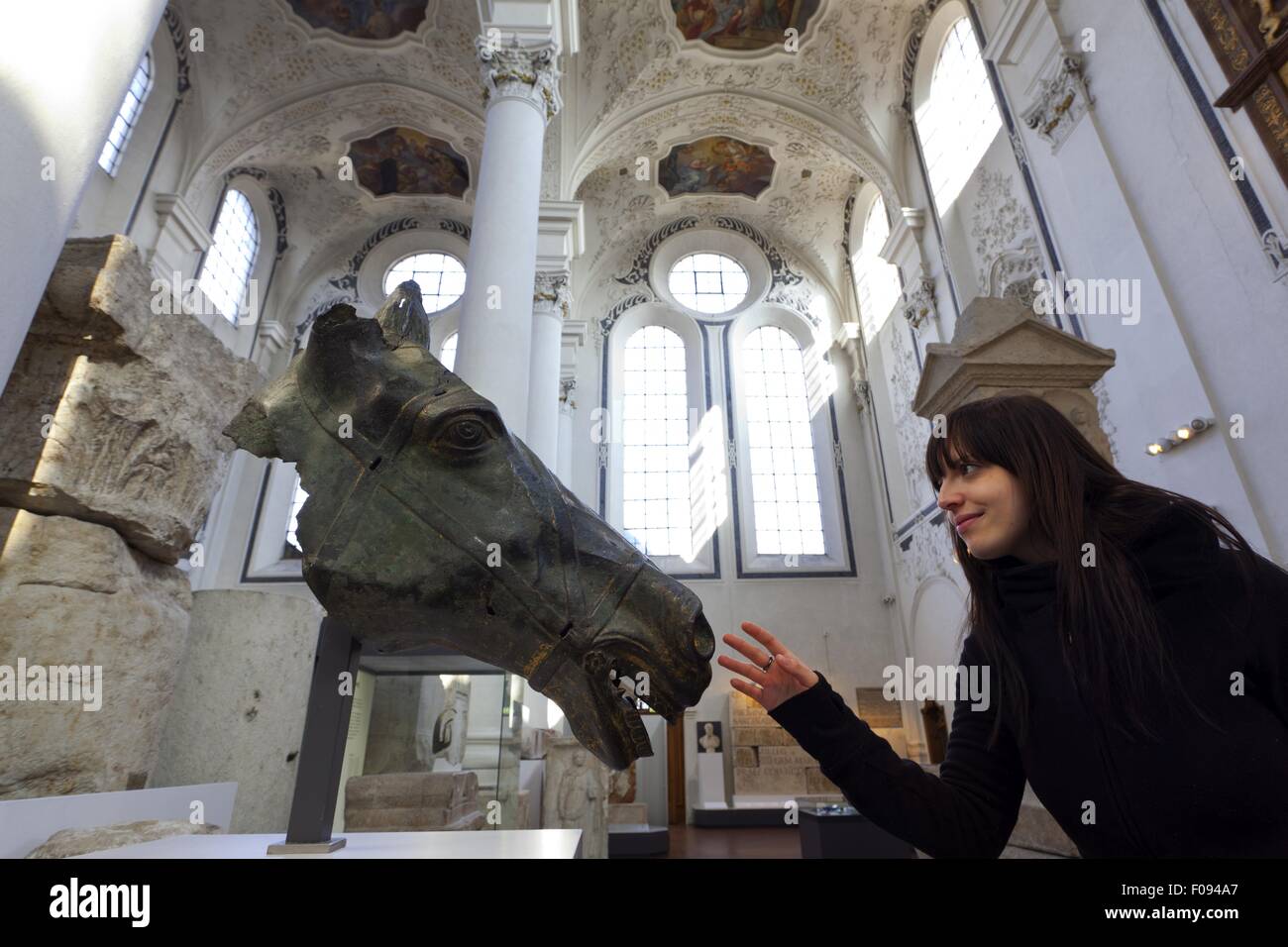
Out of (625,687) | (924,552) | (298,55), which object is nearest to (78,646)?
(625,687)

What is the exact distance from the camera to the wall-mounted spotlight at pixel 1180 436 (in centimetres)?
504

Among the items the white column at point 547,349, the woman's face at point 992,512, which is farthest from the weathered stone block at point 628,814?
the woman's face at point 992,512

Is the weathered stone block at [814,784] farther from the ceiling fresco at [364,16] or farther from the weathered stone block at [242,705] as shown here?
the ceiling fresco at [364,16]

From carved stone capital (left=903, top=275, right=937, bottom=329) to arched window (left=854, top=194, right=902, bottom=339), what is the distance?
4.59 ft

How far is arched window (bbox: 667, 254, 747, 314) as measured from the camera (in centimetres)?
1570

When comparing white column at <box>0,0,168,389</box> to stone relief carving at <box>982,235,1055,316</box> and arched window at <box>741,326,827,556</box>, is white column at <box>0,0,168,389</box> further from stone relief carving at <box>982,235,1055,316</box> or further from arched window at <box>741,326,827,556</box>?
arched window at <box>741,326,827,556</box>

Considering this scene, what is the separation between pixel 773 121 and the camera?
514 inches

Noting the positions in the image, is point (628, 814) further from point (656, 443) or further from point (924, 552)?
point (656, 443)

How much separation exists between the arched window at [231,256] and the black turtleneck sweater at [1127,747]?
14470mm

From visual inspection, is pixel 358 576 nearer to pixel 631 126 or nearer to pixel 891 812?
pixel 891 812

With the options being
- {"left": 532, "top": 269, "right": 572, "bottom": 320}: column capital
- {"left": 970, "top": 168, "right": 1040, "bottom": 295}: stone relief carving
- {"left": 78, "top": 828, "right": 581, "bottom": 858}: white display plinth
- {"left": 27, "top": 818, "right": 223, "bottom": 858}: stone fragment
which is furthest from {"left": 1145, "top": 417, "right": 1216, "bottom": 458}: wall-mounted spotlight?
{"left": 532, "top": 269, "right": 572, "bottom": 320}: column capital

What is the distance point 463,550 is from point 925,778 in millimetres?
706

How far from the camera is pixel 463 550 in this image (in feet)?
2.61

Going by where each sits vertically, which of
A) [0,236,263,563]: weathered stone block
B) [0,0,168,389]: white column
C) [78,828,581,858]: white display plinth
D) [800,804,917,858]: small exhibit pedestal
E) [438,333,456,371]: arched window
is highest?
[438,333,456,371]: arched window
